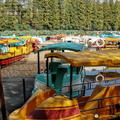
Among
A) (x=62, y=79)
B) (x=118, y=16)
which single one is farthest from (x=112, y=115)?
(x=118, y=16)

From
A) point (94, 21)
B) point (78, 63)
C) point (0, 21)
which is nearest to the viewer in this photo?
point (78, 63)

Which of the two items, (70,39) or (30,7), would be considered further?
(30,7)

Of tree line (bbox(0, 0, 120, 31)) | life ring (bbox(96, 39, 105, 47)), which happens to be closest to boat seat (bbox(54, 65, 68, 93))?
life ring (bbox(96, 39, 105, 47))

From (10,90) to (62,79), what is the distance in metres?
3.57

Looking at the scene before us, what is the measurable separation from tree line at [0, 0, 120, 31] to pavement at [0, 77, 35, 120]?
4791 cm

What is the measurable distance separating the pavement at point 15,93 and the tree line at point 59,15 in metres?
47.9

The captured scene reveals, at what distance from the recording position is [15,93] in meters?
9.55

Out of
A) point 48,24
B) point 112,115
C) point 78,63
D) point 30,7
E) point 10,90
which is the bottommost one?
point 10,90

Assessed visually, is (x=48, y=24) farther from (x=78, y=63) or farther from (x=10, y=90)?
(x=78, y=63)

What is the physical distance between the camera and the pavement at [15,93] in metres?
7.91

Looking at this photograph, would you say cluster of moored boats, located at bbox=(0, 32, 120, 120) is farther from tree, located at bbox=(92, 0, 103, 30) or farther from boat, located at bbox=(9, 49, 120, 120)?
tree, located at bbox=(92, 0, 103, 30)

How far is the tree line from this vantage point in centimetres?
5984

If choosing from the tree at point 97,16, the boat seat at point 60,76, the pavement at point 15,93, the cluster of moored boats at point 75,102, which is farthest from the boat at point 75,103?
the tree at point 97,16

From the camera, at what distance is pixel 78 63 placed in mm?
4438
